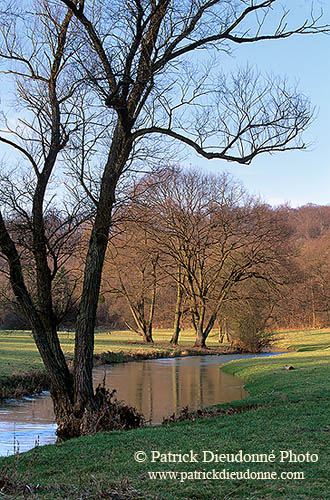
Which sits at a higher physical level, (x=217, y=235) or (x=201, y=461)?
(x=217, y=235)

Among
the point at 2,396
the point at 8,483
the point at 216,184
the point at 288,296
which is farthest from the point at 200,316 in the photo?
the point at 8,483

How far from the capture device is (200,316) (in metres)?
34.2

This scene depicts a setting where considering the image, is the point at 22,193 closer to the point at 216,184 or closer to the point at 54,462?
the point at 54,462

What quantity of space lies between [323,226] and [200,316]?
129 feet

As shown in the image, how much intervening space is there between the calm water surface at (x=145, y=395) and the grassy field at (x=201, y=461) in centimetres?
84

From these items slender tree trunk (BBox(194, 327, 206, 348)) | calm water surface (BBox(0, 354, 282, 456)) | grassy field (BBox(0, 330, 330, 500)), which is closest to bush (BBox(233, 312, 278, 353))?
slender tree trunk (BBox(194, 327, 206, 348))

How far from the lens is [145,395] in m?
15.2

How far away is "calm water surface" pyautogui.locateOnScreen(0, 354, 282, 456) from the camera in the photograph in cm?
1009

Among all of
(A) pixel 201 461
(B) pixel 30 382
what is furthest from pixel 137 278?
(A) pixel 201 461

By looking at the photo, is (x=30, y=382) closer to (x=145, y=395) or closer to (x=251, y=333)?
(x=145, y=395)

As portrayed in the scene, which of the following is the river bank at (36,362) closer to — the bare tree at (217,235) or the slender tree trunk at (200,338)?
the slender tree trunk at (200,338)

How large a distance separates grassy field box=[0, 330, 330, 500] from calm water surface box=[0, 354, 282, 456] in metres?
0.84

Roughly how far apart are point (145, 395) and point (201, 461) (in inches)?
389

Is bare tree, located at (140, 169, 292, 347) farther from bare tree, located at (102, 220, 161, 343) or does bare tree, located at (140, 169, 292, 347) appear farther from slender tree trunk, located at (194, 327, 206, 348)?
bare tree, located at (102, 220, 161, 343)
